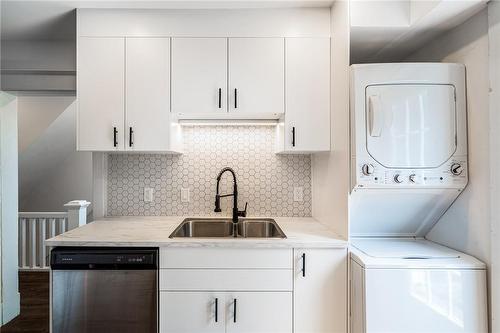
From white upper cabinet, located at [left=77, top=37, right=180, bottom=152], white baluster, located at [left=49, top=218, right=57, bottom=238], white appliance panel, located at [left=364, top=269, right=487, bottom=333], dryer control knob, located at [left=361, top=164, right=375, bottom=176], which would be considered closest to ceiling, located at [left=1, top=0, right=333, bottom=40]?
white upper cabinet, located at [left=77, top=37, right=180, bottom=152]

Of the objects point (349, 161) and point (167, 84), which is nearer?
point (349, 161)

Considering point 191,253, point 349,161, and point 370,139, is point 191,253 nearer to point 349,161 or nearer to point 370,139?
point 349,161

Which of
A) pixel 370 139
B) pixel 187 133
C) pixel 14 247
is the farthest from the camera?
pixel 14 247

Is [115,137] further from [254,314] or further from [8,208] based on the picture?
[8,208]

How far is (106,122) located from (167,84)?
0.48m

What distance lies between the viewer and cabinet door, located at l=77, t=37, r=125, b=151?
193cm

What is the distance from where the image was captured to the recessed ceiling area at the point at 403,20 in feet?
4.98

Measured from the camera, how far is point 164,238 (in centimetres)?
170

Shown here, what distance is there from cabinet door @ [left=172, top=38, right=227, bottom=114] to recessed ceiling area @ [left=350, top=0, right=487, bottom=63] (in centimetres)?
87

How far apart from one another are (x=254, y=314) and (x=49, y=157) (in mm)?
4330

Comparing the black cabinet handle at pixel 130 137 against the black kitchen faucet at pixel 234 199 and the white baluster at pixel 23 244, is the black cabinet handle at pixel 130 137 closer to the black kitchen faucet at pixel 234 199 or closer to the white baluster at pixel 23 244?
the black kitchen faucet at pixel 234 199

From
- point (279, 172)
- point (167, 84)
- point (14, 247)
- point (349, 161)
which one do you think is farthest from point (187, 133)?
point (14, 247)

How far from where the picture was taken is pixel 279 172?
7.82 feet

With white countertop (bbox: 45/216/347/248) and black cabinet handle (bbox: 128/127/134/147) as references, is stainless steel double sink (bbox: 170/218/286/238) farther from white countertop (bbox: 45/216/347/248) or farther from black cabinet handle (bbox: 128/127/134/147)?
black cabinet handle (bbox: 128/127/134/147)
